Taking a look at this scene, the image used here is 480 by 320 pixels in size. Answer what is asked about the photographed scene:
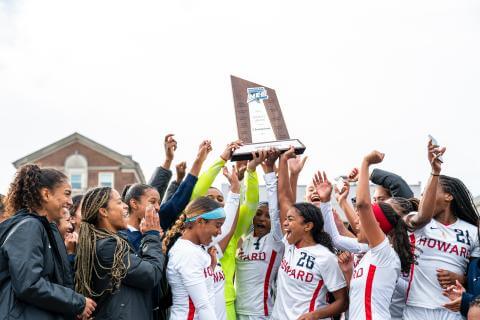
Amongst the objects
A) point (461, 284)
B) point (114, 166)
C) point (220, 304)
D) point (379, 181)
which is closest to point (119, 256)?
point (220, 304)

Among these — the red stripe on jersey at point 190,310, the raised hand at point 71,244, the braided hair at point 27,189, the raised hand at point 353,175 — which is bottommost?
the red stripe on jersey at point 190,310

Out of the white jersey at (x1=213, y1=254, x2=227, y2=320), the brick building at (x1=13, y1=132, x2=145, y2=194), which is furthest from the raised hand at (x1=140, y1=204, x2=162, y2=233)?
the brick building at (x1=13, y1=132, x2=145, y2=194)

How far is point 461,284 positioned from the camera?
5371 millimetres

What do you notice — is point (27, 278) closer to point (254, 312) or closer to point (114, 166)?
point (254, 312)

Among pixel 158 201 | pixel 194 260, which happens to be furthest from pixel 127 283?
pixel 158 201

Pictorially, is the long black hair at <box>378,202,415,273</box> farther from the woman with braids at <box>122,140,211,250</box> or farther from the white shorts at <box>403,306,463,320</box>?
the woman with braids at <box>122,140,211,250</box>

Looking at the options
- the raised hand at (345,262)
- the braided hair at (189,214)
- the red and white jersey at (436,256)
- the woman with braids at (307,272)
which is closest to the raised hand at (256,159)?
the woman with braids at (307,272)

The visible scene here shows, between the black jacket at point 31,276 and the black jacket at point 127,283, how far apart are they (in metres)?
0.38

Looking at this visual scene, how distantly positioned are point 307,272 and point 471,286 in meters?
1.36

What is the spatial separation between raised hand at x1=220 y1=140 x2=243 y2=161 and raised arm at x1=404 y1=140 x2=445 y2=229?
196 centimetres

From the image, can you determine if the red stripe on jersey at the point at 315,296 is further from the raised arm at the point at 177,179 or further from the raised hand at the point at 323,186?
the raised arm at the point at 177,179

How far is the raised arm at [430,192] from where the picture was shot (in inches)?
207

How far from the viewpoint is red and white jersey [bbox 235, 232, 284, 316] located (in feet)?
21.0

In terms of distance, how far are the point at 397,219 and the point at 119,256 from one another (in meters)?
2.38
